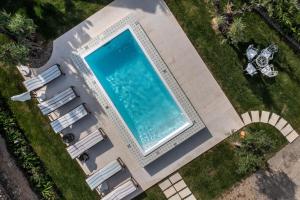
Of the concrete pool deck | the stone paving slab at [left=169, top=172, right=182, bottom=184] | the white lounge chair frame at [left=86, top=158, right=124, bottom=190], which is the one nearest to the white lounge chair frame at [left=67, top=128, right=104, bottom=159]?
the concrete pool deck

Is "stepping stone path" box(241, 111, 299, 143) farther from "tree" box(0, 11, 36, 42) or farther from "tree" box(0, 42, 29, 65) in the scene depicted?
"tree" box(0, 11, 36, 42)

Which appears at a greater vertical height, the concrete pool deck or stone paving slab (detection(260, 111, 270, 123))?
the concrete pool deck

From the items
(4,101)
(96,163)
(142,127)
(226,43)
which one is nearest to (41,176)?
(96,163)

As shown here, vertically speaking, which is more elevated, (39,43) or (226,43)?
(39,43)

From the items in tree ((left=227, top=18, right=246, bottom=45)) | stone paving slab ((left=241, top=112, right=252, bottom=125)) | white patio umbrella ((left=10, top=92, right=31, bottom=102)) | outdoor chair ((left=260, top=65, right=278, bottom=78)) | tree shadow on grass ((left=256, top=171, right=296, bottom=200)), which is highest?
white patio umbrella ((left=10, top=92, right=31, bottom=102))

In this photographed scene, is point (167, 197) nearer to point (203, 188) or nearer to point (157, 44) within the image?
point (203, 188)

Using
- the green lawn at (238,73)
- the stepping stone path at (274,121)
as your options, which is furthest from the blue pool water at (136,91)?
the stepping stone path at (274,121)
